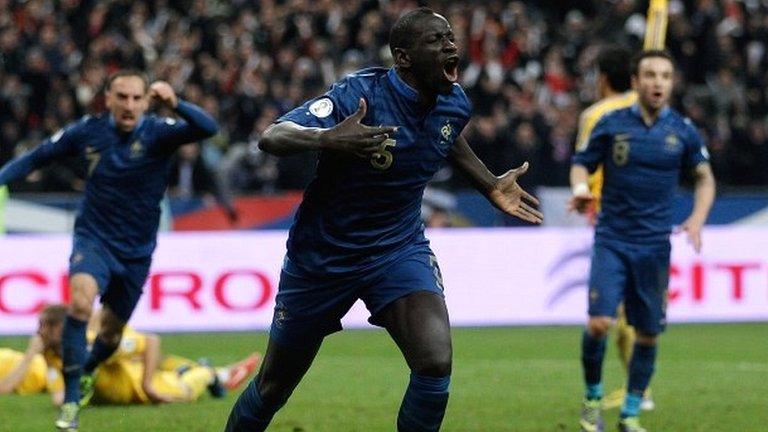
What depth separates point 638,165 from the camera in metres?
10.9

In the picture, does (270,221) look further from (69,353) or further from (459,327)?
(69,353)

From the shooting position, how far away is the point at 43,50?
23.9 m

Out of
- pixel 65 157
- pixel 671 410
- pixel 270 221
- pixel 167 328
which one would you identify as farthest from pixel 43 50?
pixel 671 410

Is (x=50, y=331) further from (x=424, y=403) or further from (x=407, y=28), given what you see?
(x=407, y=28)

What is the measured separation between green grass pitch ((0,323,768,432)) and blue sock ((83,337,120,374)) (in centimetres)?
37

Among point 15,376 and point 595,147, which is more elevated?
point 595,147

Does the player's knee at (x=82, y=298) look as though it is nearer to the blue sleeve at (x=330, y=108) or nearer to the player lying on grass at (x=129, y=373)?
the player lying on grass at (x=129, y=373)

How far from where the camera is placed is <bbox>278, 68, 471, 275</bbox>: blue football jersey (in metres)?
7.55

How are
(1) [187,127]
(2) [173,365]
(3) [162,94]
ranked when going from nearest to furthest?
(3) [162,94]
(1) [187,127]
(2) [173,365]

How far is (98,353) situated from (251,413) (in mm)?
4050

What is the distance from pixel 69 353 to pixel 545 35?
16.8 m

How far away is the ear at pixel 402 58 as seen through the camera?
24.7ft

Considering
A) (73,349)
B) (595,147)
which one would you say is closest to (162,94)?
(73,349)

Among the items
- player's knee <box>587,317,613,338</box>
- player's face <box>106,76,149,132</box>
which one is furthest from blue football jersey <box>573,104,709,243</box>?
player's face <box>106,76,149,132</box>
